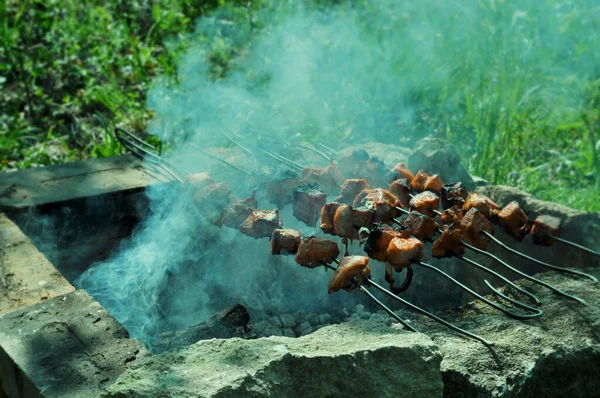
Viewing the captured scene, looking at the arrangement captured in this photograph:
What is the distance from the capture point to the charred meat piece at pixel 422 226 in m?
2.98

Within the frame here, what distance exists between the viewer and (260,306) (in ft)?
10.9

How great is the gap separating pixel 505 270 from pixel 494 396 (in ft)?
3.93

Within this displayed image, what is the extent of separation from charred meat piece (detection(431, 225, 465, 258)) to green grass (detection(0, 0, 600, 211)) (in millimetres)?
2244

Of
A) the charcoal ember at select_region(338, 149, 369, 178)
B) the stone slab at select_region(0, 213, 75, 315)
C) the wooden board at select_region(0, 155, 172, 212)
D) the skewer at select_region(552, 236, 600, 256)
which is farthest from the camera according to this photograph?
the charcoal ember at select_region(338, 149, 369, 178)

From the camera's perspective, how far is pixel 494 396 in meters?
2.16

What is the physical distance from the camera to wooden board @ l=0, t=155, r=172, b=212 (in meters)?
3.66

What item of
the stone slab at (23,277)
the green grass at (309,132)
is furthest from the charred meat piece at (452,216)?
the green grass at (309,132)

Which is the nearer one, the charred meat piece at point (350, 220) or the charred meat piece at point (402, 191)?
the charred meat piece at point (350, 220)

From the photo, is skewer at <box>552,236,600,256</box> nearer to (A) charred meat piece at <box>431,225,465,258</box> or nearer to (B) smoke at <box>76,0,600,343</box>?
(A) charred meat piece at <box>431,225,465,258</box>

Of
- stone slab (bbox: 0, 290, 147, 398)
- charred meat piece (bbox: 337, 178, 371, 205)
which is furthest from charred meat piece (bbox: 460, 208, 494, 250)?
stone slab (bbox: 0, 290, 147, 398)

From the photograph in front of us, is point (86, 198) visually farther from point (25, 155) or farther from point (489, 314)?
point (25, 155)

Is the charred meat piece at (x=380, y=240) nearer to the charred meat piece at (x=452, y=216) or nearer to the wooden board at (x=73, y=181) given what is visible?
the charred meat piece at (x=452, y=216)

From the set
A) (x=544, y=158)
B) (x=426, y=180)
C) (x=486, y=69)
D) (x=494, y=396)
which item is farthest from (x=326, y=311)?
(x=486, y=69)

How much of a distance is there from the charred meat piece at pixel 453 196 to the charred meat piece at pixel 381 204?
0.74 ft
